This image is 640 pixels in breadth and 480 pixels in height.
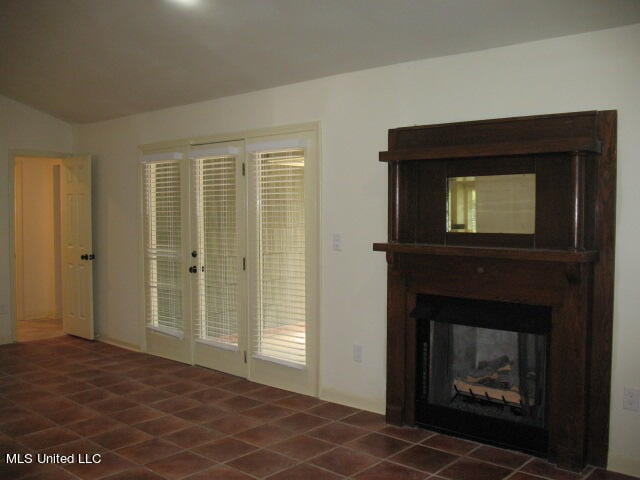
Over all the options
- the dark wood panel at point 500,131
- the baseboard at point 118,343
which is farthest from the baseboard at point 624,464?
the baseboard at point 118,343

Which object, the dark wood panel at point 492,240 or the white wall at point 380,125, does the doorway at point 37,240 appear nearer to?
the white wall at point 380,125

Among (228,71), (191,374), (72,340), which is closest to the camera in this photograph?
(228,71)

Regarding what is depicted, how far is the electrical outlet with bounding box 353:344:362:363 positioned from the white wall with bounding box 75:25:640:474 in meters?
0.04

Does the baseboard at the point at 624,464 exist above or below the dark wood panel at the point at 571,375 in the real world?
below

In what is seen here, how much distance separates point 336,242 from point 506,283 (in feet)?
4.42

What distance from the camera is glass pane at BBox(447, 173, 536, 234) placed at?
10.8 ft

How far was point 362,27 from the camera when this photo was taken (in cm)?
347

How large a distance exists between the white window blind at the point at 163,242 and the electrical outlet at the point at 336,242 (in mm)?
1874

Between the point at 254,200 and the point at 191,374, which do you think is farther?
the point at 191,374

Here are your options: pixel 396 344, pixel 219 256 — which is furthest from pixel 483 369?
pixel 219 256

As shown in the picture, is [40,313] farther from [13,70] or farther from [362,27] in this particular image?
[362,27]

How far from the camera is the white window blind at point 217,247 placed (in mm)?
5012

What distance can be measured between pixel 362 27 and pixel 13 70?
373 centimetres

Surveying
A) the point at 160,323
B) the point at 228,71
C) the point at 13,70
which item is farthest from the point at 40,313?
the point at 228,71
